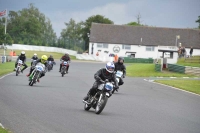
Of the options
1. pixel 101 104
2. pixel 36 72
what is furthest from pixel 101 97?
pixel 36 72

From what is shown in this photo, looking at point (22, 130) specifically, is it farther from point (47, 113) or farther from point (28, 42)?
point (28, 42)

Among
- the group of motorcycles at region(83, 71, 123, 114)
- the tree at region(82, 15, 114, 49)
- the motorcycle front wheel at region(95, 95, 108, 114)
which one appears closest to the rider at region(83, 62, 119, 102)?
the group of motorcycles at region(83, 71, 123, 114)

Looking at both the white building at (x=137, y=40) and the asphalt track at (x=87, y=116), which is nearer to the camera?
the asphalt track at (x=87, y=116)

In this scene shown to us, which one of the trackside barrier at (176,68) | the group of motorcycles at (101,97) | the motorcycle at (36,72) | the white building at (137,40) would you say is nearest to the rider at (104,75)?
the group of motorcycles at (101,97)

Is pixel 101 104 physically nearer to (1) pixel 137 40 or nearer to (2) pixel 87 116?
(2) pixel 87 116

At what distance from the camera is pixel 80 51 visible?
9881 centimetres

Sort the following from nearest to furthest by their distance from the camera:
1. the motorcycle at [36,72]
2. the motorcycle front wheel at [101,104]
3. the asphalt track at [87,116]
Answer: the asphalt track at [87,116] → the motorcycle front wheel at [101,104] → the motorcycle at [36,72]

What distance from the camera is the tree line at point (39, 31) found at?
338 feet

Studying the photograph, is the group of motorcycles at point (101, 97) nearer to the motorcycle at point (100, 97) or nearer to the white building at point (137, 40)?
the motorcycle at point (100, 97)

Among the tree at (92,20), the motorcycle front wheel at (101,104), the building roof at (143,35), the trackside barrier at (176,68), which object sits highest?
A: the tree at (92,20)

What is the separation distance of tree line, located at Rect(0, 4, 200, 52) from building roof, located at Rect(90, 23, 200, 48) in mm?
5017

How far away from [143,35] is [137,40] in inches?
79.5

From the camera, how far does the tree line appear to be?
4050 inches

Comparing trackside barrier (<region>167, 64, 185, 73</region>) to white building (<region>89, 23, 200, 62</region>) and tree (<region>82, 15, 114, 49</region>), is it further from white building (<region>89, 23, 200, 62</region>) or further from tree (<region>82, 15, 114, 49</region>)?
tree (<region>82, 15, 114, 49</region>)
